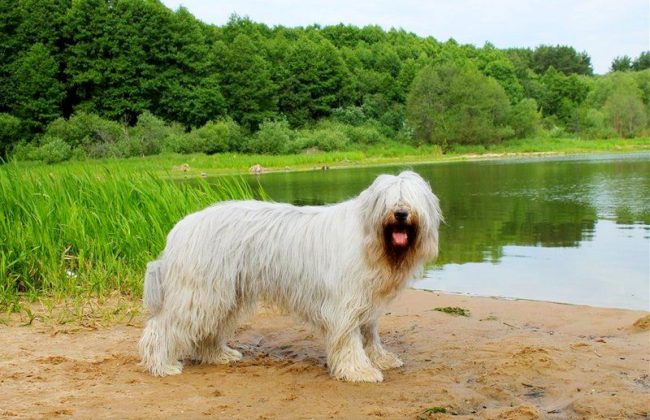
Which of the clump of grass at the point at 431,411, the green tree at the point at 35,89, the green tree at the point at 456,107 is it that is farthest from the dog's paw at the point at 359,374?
the green tree at the point at 35,89

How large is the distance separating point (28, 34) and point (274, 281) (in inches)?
2673

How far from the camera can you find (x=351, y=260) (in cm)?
538

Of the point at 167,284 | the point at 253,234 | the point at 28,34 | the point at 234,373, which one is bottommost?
the point at 234,373

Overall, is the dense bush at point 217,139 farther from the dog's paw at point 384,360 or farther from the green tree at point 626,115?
the dog's paw at point 384,360

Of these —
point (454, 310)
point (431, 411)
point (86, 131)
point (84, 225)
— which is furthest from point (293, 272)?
point (86, 131)

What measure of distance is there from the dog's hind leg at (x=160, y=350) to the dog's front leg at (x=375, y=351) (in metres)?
1.49

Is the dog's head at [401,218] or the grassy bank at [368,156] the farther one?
the grassy bank at [368,156]

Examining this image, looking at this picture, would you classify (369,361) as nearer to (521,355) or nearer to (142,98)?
(521,355)

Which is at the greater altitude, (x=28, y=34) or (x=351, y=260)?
(x=28, y=34)

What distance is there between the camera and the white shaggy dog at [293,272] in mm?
5277

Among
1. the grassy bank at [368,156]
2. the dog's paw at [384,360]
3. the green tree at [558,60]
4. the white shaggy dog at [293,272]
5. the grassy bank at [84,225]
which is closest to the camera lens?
the white shaggy dog at [293,272]

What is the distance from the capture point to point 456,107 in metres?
68.8

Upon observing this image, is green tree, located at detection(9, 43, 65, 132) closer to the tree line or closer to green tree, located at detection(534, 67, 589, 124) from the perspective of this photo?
the tree line

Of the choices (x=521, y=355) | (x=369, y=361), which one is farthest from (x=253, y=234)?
(x=521, y=355)
